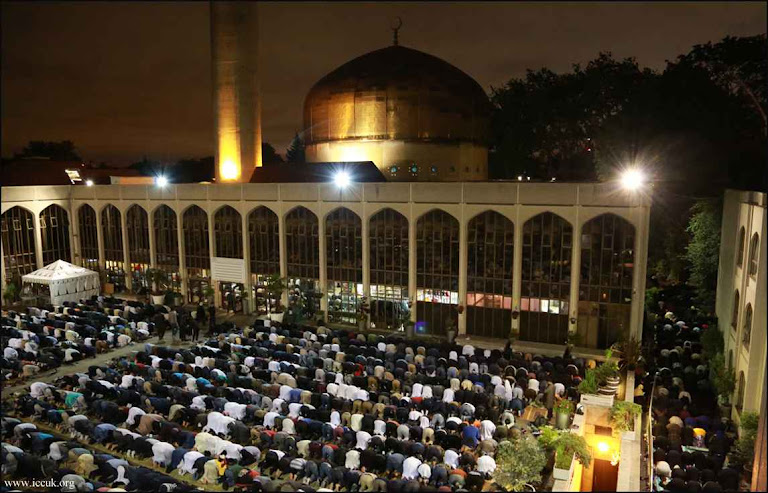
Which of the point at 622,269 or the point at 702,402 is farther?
the point at 622,269

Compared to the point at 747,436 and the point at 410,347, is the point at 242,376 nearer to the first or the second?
the point at 410,347

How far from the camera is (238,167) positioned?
130ft

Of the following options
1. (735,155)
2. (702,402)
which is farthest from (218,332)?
(735,155)

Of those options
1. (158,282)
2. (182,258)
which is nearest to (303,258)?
(182,258)

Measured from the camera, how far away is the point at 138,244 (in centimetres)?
3944

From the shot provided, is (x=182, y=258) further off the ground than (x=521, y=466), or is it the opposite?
(x=182, y=258)

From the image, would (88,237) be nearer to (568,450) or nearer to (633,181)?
(633,181)

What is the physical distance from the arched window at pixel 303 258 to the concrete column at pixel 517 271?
11.4 m

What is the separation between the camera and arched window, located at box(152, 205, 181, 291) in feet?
125

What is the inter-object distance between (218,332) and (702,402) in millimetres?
22767

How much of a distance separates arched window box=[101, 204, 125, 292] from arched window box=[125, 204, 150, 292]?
0.87 meters

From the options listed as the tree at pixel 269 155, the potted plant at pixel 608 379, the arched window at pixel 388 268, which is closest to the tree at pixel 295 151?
the tree at pixel 269 155

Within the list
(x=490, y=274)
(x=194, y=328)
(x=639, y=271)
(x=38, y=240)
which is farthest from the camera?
(x=38, y=240)

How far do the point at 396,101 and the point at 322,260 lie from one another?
1309 cm
